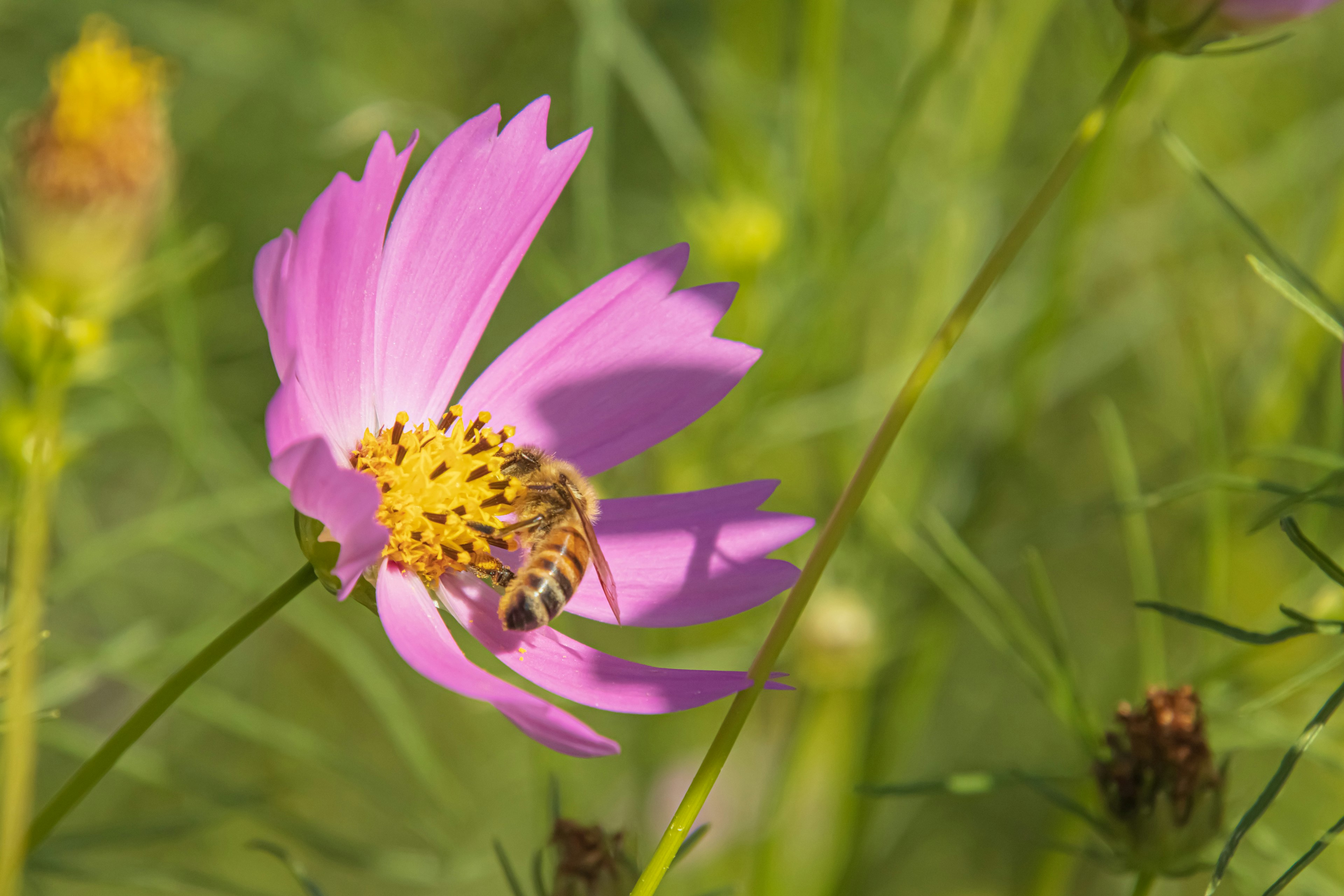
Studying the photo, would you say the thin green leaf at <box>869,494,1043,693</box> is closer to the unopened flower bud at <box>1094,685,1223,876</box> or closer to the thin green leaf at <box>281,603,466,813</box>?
the unopened flower bud at <box>1094,685,1223,876</box>

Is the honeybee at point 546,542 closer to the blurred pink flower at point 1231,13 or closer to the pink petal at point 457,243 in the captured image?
the pink petal at point 457,243

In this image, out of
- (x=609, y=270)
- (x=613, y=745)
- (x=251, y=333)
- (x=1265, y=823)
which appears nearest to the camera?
(x=613, y=745)

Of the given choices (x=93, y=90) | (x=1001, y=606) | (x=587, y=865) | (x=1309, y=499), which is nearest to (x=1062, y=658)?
(x=1001, y=606)

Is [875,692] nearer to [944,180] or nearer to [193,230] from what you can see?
[944,180]

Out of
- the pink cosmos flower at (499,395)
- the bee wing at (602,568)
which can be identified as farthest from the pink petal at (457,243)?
the bee wing at (602,568)

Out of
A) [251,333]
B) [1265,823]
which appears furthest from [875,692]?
[251,333]

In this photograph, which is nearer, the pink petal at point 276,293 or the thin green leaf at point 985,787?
the pink petal at point 276,293
